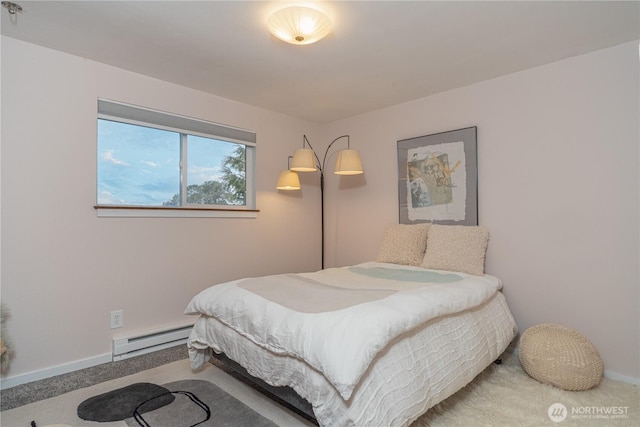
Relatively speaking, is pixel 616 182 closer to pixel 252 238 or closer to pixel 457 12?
pixel 457 12

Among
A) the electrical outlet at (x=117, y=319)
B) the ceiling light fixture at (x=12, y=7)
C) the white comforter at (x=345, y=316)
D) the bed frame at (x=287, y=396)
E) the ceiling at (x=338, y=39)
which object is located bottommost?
the bed frame at (x=287, y=396)

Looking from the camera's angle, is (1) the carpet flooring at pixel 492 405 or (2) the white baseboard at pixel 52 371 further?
(2) the white baseboard at pixel 52 371

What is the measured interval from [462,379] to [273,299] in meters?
1.10

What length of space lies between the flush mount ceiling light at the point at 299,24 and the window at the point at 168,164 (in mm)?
1493

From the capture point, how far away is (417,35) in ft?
Result: 7.29

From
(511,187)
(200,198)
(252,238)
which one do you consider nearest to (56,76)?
(200,198)

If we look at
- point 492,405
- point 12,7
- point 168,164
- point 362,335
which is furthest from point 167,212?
point 492,405

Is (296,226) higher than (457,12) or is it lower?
lower

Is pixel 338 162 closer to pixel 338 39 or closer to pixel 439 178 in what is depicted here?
pixel 439 178

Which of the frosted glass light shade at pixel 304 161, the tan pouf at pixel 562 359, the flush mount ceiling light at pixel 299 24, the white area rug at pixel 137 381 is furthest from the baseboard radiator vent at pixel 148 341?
the tan pouf at pixel 562 359

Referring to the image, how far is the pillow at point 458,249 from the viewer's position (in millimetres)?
2730

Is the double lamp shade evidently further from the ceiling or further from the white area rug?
the white area rug

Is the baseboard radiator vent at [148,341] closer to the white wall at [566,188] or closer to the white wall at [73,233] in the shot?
the white wall at [73,233]

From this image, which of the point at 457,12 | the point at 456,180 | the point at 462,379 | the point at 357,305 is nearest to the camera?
the point at 357,305
